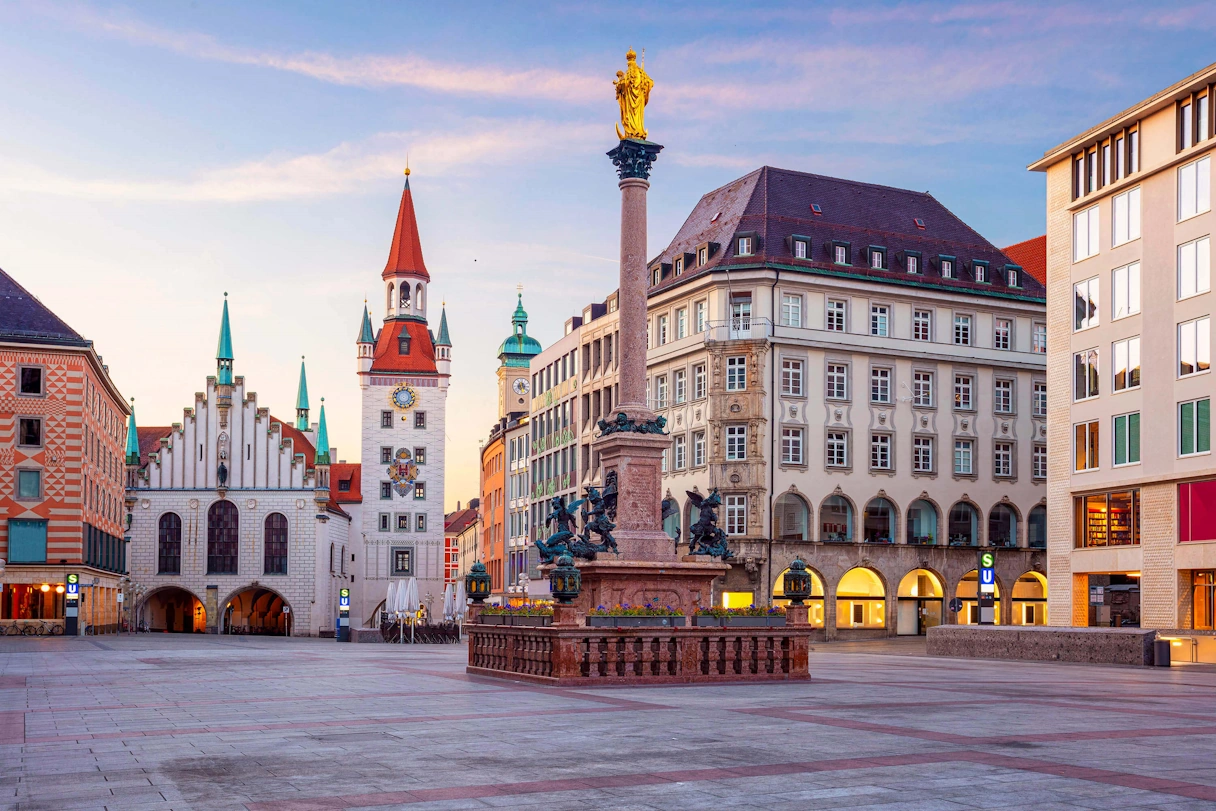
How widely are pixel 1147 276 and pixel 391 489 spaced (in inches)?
3046

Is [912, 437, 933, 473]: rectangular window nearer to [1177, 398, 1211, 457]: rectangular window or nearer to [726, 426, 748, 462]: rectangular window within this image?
[726, 426, 748, 462]: rectangular window

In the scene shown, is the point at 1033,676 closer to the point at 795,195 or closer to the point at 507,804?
the point at 507,804

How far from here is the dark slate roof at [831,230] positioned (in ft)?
227

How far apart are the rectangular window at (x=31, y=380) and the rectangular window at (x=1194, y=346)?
51395 mm

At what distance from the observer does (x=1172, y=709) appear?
1955 cm

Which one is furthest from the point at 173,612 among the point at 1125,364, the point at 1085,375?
the point at 1125,364

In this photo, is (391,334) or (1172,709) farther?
(391,334)

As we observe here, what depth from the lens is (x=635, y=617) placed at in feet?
77.2

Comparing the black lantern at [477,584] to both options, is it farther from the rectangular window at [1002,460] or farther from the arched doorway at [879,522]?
the rectangular window at [1002,460]

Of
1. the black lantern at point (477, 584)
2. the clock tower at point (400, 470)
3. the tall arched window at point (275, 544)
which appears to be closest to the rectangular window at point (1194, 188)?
the black lantern at point (477, 584)

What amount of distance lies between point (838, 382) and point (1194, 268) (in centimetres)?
2397

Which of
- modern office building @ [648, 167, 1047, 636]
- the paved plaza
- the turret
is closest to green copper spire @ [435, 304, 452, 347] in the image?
the turret

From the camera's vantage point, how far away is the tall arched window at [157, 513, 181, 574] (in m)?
98.1

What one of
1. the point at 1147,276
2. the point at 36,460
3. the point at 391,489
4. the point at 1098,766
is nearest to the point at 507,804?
the point at 1098,766
